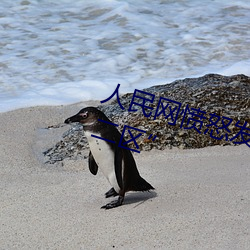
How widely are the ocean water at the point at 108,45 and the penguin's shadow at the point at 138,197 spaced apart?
8.43ft

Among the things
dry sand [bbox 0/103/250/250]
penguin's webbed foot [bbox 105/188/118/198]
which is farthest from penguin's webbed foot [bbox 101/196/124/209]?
penguin's webbed foot [bbox 105/188/118/198]

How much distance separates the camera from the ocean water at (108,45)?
6984 millimetres

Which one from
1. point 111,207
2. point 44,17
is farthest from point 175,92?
point 44,17

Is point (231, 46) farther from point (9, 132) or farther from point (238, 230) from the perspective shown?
point (238, 230)

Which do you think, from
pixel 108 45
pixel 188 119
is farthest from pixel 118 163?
pixel 108 45

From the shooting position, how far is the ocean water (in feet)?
22.9

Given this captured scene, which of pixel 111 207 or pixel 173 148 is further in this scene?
pixel 173 148

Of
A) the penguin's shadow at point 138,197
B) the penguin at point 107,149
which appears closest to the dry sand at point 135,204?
the penguin's shadow at point 138,197

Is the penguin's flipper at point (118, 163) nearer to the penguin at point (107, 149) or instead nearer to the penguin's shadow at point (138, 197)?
the penguin at point (107, 149)

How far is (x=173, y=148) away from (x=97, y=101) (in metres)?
1.77

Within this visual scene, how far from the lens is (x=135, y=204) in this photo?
359 cm

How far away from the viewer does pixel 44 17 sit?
1007 centimetres

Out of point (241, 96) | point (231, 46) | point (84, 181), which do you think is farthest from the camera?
point (231, 46)

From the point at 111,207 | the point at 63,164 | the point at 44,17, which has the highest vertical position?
the point at 111,207
